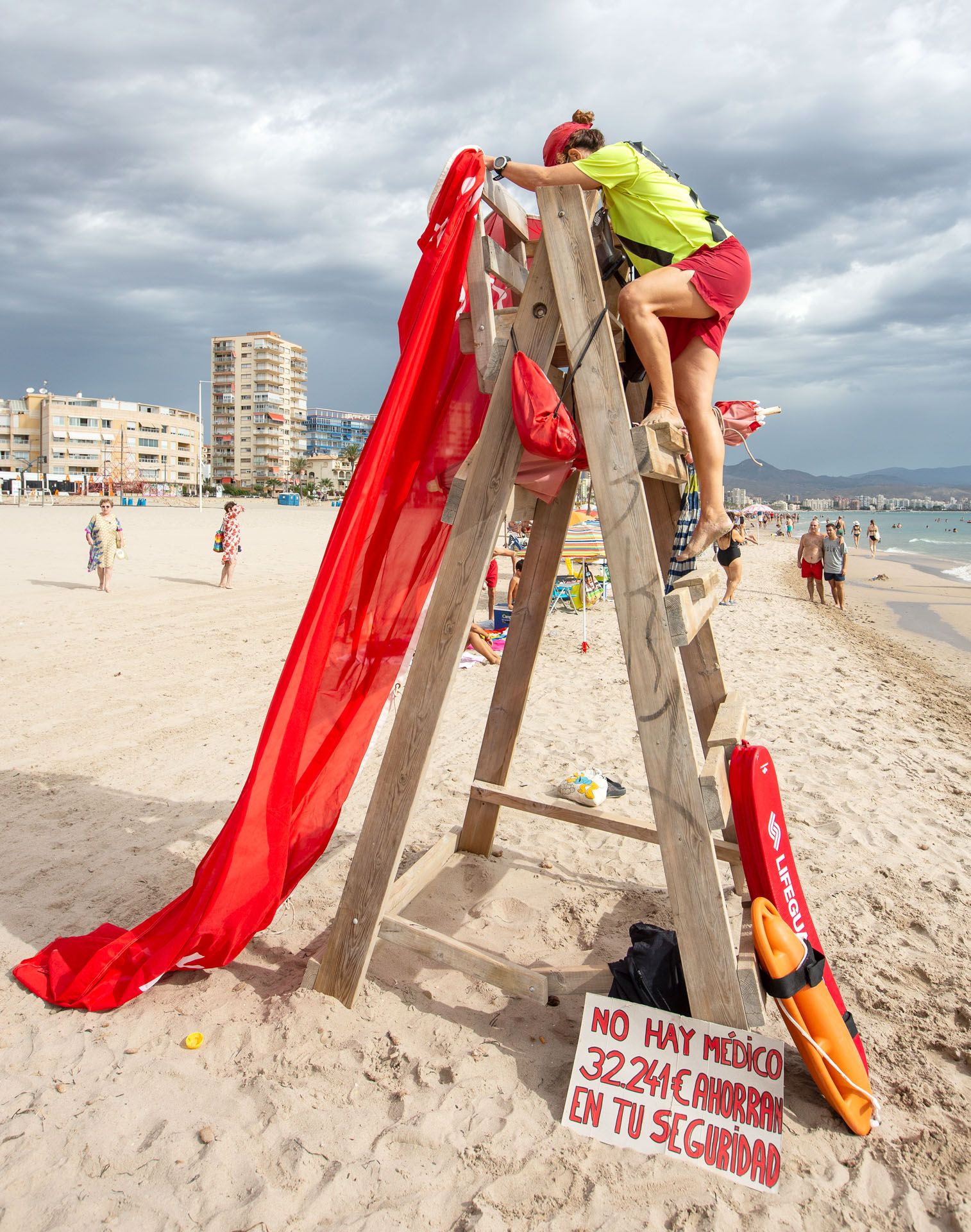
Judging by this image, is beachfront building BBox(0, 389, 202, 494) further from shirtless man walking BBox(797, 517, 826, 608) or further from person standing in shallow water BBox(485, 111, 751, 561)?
person standing in shallow water BBox(485, 111, 751, 561)

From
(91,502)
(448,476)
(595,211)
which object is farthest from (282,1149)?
(91,502)

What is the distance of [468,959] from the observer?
2.58 meters

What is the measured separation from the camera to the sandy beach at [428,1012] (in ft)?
6.30

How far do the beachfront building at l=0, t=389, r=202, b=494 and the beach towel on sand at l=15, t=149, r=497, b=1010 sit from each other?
9907cm

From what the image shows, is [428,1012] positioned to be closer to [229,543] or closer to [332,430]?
[229,543]

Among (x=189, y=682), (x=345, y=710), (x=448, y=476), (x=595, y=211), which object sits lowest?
(x=189, y=682)

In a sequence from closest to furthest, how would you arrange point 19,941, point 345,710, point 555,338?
point 555,338 < point 345,710 < point 19,941

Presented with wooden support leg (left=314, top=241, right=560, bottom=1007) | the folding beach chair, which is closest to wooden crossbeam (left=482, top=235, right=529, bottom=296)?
wooden support leg (left=314, top=241, right=560, bottom=1007)

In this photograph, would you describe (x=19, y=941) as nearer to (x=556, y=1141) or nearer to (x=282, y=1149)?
(x=282, y=1149)

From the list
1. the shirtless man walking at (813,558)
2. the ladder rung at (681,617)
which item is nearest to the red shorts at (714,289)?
the ladder rung at (681,617)

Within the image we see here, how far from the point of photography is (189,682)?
275 inches

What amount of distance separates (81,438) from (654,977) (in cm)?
11393

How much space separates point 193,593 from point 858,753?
400 inches

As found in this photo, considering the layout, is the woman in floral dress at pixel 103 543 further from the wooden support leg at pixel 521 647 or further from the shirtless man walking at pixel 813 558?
the shirtless man walking at pixel 813 558
